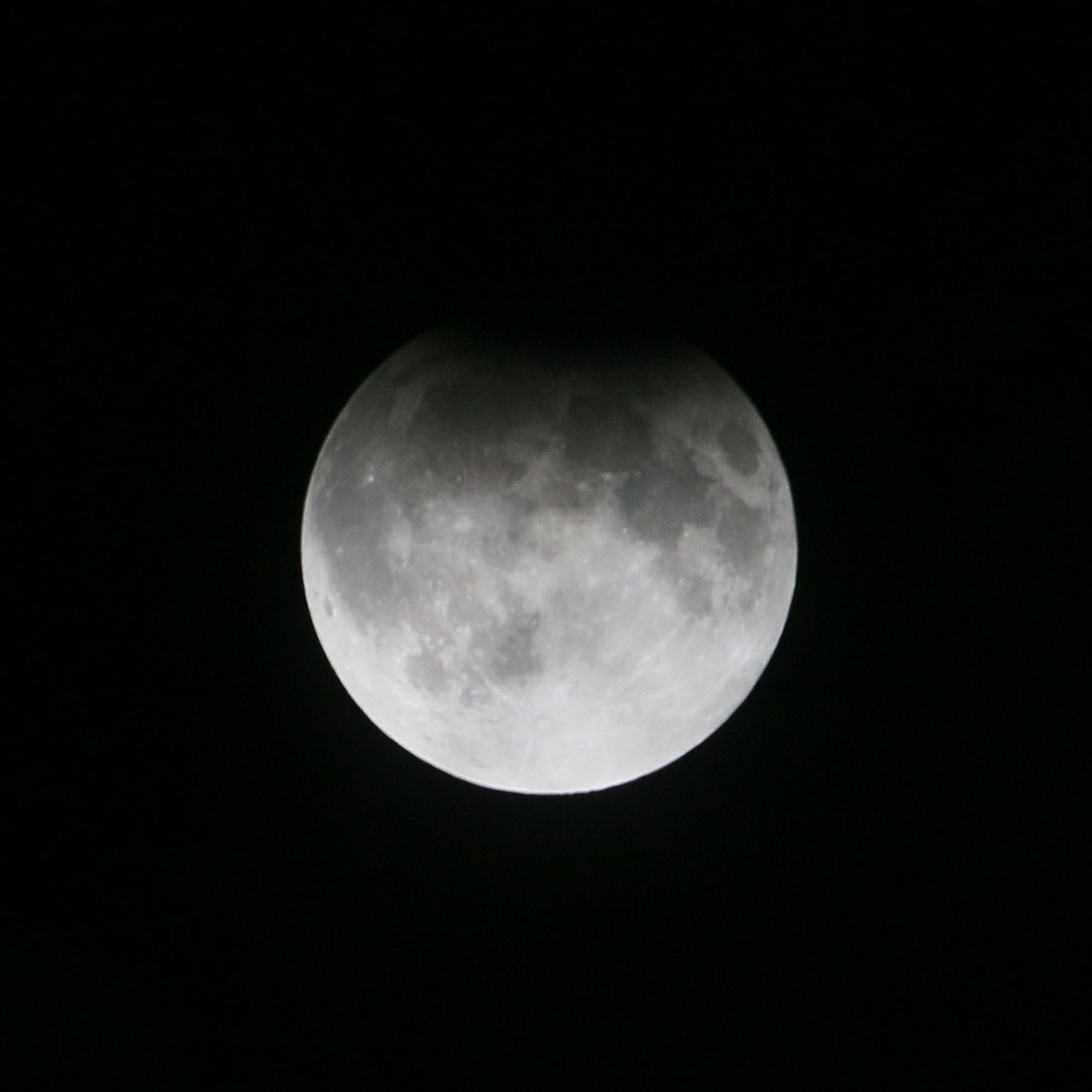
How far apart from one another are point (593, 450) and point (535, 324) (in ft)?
1.48

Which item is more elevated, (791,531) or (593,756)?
(791,531)

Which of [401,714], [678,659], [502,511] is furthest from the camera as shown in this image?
[401,714]

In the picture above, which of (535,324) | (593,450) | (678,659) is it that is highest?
(535,324)

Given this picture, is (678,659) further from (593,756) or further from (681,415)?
(681,415)

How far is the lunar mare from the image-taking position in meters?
2.79

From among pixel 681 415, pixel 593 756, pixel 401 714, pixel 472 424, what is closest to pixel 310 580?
pixel 401 714

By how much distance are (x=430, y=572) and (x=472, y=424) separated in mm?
419

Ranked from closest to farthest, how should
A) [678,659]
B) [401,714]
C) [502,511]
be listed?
[502,511], [678,659], [401,714]

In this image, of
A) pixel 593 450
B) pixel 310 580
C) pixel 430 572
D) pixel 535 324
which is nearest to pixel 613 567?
pixel 593 450

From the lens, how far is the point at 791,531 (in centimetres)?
330

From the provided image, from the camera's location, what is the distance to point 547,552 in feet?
9.09

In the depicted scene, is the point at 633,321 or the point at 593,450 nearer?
the point at 593,450

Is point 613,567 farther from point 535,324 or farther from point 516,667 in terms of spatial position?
point 535,324

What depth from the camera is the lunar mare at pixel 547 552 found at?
2795 mm
